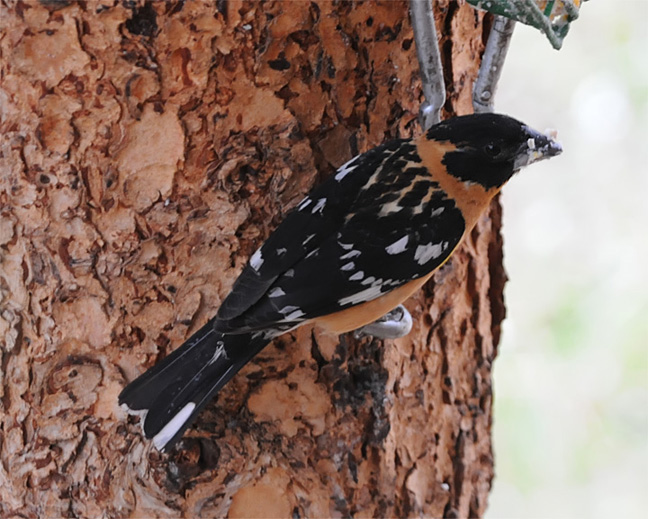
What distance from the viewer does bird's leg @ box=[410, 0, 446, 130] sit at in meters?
1.54

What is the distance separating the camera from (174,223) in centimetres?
162

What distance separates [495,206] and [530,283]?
1815mm

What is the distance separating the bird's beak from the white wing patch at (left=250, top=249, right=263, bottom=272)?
55cm

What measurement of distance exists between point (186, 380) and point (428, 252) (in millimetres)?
520

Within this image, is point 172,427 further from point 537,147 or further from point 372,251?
point 537,147

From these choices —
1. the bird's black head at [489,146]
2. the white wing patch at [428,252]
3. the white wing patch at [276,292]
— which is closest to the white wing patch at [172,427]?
the white wing patch at [276,292]

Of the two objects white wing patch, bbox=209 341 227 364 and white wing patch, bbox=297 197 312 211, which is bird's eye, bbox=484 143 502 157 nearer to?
white wing patch, bbox=297 197 312 211

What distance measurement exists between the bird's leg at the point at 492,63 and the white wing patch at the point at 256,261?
0.58 m

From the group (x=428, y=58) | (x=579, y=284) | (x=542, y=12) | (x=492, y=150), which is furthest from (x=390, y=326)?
(x=579, y=284)

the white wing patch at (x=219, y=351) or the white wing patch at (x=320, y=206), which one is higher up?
the white wing patch at (x=320, y=206)

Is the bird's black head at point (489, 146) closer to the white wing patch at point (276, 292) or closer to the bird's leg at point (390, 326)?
the bird's leg at point (390, 326)

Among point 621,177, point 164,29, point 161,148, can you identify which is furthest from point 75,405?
point 621,177

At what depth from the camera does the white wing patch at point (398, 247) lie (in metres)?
1.58

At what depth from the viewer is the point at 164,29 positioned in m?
1.53
